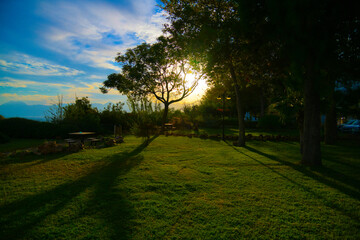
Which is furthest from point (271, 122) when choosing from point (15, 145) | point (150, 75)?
point (15, 145)

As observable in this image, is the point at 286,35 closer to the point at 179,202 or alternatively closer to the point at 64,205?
the point at 179,202

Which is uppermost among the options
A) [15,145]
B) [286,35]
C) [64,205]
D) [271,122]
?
[286,35]

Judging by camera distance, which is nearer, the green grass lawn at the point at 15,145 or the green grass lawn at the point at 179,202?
the green grass lawn at the point at 179,202

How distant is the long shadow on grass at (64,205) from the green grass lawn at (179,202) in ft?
0.05

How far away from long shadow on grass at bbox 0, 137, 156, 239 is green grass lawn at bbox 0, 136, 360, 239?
0.02 metres

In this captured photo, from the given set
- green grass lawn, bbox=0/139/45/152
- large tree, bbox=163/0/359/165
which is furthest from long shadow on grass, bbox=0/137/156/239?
green grass lawn, bbox=0/139/45/152

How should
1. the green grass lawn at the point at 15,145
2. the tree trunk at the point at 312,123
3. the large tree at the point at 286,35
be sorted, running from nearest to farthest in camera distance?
the large tree at the point at 286,35 < the tree trunk at the point at 312,123 < the green grass lawn at the point at 15,145

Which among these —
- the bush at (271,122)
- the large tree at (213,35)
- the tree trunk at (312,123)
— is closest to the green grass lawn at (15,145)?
the large tree at (213,35)

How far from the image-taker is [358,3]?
2.22 metres

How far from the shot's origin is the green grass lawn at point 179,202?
8.57 ft

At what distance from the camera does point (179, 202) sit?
3.50m

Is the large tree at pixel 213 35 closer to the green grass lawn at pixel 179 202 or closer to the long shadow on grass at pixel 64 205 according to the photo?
the green grass lawn at pixel 179 202

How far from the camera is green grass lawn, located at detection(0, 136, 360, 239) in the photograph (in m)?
2.61

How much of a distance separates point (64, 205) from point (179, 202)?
85.1 inches
